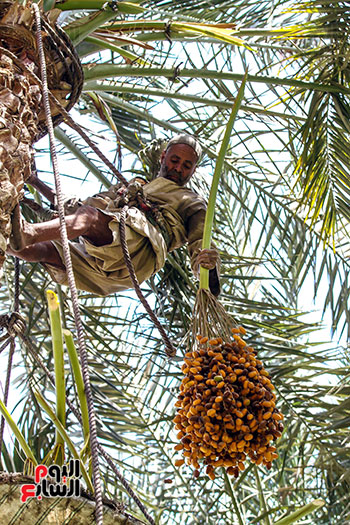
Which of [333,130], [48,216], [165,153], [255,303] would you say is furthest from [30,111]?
[255,303]

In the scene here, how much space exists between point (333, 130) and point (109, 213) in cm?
118

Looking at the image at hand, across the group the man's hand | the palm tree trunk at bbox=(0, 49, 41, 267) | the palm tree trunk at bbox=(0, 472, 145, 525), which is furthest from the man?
the palm tree trunk at bbox=(0, 472, 145, 525)

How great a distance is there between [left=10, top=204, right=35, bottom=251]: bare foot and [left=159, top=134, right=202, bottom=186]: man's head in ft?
3.52

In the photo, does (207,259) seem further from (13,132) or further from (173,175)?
(173,175)

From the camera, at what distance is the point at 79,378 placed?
5.13 ft

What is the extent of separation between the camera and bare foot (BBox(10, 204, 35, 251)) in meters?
2.11

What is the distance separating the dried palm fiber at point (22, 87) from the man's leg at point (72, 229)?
0.26 meters

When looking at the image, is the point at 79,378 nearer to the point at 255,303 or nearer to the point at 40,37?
the point at 40,37

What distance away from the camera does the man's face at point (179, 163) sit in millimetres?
3178

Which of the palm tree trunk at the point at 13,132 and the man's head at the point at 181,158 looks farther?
the man's head at the point at 181,158

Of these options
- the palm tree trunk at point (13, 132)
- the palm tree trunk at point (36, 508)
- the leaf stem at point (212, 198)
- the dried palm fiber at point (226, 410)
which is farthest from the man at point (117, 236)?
the palm tree trunk at point (36, 508)

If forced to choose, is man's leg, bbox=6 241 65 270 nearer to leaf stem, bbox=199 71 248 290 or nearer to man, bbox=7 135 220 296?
man, bbox=7 135 220 296

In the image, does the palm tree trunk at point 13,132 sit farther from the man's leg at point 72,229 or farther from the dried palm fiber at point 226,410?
the dried palm fiber at point 226,410

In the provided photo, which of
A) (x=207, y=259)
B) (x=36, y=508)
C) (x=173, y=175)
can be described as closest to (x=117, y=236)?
(x=207, y=259)
